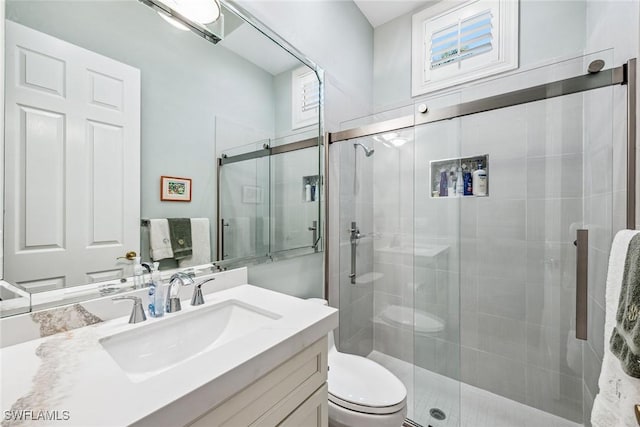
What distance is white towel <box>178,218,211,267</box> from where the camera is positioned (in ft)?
3.35

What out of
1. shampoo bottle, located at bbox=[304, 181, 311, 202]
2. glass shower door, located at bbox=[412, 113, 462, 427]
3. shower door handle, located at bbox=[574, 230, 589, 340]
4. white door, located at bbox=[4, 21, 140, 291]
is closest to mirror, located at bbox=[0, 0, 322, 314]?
white door, located at bbox=[4, 21, 140, 291]

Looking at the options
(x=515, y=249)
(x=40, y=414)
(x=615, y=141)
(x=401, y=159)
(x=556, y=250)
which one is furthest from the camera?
(x=401, y=159)

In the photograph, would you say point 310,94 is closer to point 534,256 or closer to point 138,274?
point 138,274

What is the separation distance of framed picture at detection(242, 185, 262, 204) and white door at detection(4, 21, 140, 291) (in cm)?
46

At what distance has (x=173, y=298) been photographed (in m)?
0.86

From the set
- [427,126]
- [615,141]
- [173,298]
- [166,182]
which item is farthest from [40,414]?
[615,141]

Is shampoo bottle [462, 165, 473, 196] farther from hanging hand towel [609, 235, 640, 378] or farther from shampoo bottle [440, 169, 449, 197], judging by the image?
hanging hand towel [609, 235, 640, 378]

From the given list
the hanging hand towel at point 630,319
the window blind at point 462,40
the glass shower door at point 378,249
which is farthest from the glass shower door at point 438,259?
the hanging hand towel at point 630,319

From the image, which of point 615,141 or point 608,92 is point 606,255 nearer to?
point 615,141

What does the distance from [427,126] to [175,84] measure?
1407 millimetres

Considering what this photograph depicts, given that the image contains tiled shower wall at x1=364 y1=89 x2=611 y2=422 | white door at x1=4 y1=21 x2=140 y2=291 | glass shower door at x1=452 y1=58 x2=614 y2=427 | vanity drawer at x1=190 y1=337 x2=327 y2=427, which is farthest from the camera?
tiled shower wall at x1=364 y1=89 x2=611 y2=422

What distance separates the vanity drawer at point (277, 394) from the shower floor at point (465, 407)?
1144 mm

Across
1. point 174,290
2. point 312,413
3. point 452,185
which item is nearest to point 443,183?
point 452,185

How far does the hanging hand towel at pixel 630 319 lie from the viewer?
1.91ft
